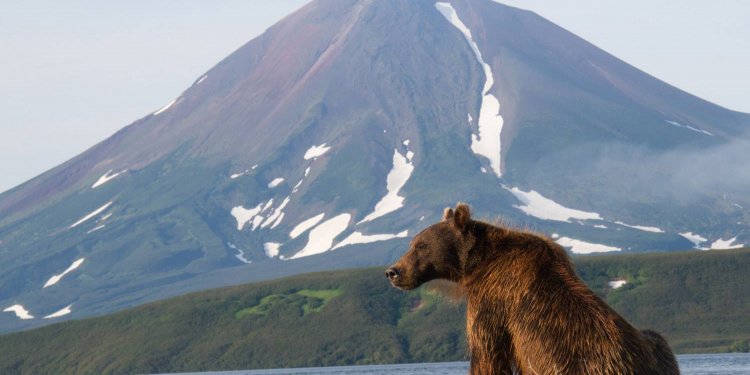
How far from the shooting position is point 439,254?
485 inches

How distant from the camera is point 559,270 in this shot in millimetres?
11711

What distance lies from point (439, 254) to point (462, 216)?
436 millimetres

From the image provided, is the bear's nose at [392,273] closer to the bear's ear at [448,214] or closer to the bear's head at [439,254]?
the bear's head at [439,254]

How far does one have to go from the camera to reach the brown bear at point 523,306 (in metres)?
11.1

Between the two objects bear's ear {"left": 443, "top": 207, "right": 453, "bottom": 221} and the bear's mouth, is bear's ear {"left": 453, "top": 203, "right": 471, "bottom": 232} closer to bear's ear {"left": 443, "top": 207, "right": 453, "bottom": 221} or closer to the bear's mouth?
bear's ear {"left": 443, "top": 207, "right": 453, "bottom": 221}

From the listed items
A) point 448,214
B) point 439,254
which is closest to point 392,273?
point 439,254

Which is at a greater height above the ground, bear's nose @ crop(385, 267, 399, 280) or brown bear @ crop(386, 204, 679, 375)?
bear's nose @ crop(385, 267, 399, 280)

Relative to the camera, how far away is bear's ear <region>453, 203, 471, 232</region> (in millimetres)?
12188

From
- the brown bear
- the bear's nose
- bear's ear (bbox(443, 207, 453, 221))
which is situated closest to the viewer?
the brown bear

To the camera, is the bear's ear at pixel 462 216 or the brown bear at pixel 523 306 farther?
the bear's ear at pixel 462 216

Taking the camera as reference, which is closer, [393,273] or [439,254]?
[393,273]

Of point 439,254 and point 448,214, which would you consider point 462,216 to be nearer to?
point 448,214

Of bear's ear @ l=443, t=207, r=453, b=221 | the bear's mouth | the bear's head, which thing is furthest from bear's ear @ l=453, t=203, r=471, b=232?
the bear's mouth

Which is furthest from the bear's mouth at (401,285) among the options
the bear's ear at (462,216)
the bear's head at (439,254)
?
the bear's ear at (462,216)
